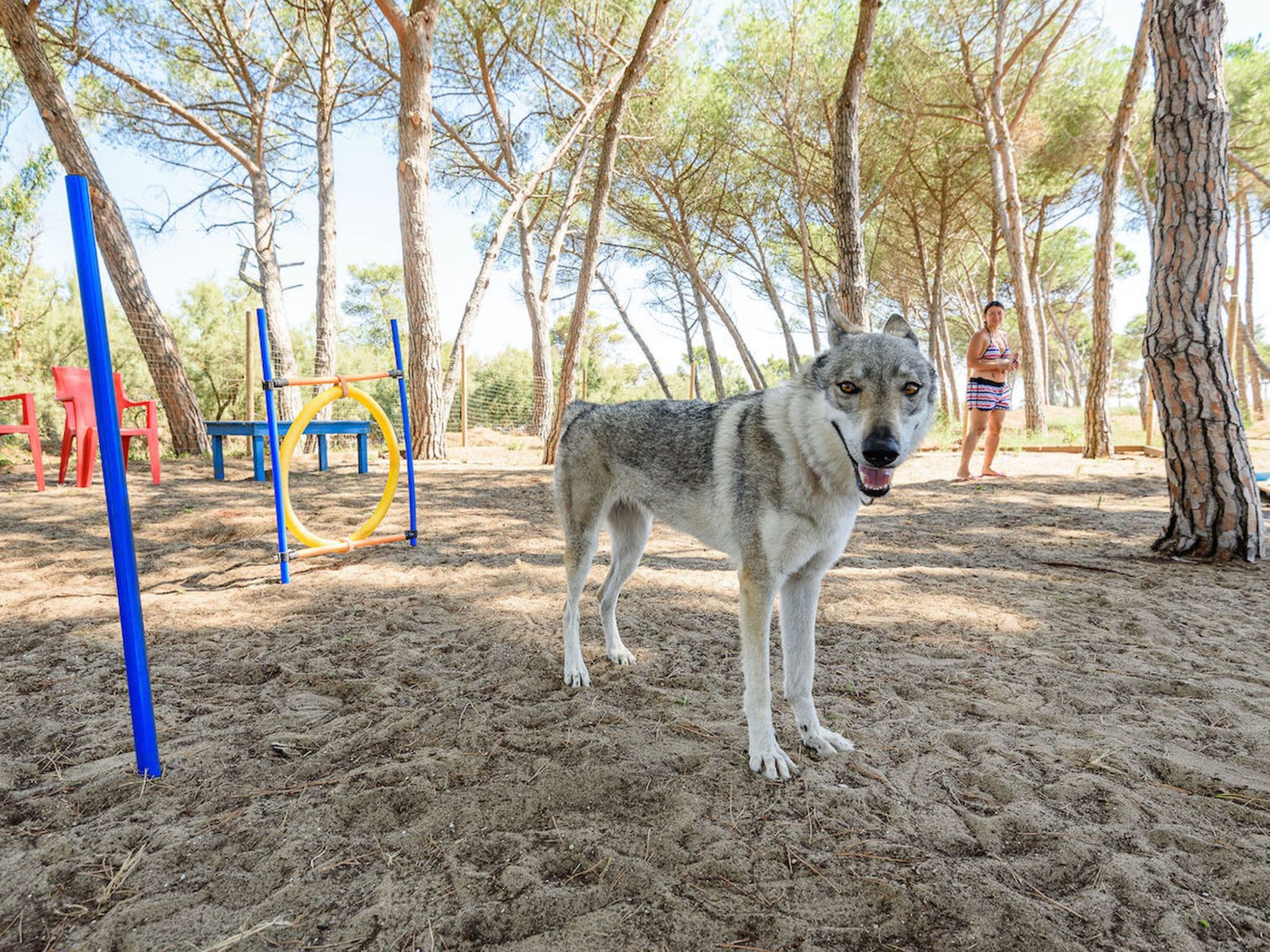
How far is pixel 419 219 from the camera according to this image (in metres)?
9.71

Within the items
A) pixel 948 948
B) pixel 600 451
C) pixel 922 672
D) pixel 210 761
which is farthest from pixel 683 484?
pixel 210 761

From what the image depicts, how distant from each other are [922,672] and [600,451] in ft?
6.21

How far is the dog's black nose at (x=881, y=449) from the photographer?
2064 mm

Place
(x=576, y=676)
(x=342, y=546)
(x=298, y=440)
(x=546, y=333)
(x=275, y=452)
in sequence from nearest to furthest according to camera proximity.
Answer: (x=576, y=676), (x=275, y=452), (x=342, y=546), (x=298, y=440), (x=546, y=333)

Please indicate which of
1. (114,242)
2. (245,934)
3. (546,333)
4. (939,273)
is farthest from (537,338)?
(245,934)

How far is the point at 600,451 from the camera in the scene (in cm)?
314

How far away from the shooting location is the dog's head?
2123 mm

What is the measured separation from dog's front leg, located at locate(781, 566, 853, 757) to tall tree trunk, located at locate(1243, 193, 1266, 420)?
70.5 feet

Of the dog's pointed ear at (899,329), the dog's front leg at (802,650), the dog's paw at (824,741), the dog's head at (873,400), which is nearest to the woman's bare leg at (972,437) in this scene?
the dog's pointed ear at (899,329)

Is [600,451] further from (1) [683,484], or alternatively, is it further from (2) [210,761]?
(2) [210,761]

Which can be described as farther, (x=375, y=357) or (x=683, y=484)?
(x=375, y=357)

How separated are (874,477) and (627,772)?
4.37ft

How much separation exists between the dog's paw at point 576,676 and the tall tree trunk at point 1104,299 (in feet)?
34.8

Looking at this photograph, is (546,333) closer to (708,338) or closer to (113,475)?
(708,338)
